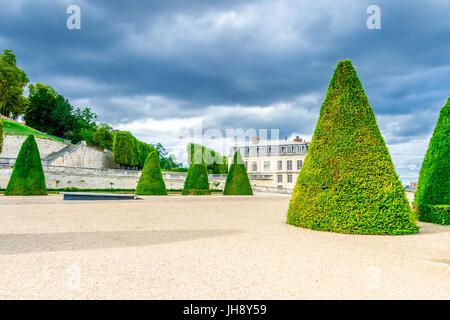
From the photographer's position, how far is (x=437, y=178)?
8.44 m

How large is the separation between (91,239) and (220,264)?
3.20 metres

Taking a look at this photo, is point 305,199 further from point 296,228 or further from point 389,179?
point 389,179

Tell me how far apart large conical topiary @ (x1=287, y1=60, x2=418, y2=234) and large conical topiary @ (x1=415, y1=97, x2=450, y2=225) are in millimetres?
2665

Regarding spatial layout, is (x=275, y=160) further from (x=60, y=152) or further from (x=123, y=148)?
(x=60, y=152)

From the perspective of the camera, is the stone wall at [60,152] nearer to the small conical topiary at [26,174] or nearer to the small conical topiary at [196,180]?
the small conical topiary at [26,174]

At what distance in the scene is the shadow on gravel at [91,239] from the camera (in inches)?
197

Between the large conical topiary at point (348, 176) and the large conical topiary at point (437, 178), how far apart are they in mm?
2665

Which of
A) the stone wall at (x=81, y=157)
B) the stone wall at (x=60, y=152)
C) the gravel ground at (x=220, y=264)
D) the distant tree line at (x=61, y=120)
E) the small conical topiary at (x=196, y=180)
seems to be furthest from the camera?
the distant tree line at (x=61, y=120)

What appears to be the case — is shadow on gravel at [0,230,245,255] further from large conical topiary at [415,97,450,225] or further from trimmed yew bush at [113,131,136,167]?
trimmed yew bush at [113,131,136,167]

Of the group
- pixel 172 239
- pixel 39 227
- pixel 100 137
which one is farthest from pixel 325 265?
pixel 100 137

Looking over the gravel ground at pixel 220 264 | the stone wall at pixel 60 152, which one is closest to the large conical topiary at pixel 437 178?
the gravel ground at pixel 220 264

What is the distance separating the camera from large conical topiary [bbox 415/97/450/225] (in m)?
8.31

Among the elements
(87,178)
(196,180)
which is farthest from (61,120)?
(196,180)

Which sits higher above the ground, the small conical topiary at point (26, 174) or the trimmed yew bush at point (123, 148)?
the trimmed yew bush at point (123, 148)
